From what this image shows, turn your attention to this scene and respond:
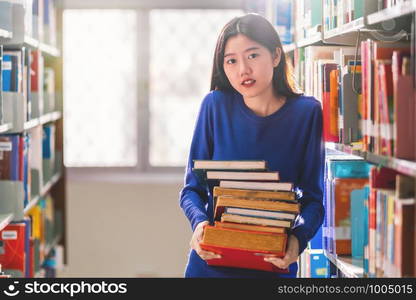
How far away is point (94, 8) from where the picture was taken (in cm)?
417

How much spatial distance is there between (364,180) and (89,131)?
8.45 feet

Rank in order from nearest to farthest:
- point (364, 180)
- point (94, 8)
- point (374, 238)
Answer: point (374, 238) → point (364, 180) → point (94, 8)


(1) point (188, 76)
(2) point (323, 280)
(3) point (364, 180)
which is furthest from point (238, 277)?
(1) point (188, 76)

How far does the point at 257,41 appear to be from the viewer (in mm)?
1812

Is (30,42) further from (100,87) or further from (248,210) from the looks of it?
(248,210)

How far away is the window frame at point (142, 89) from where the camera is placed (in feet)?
13.7

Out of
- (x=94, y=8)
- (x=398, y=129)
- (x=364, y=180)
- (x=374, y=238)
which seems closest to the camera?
(x=398, y=129)

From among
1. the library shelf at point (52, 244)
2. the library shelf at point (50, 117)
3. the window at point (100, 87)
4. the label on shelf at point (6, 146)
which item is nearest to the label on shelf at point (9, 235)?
the label on shelf at point (6, 146)

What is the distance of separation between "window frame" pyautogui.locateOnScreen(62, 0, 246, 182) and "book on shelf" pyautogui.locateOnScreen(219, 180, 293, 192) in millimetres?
2539

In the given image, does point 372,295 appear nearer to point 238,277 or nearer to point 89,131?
point 238,277

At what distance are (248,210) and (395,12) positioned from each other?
1.92 ft

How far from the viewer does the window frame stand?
4164 millimetres

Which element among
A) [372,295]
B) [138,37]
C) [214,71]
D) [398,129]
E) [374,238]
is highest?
[138,37]

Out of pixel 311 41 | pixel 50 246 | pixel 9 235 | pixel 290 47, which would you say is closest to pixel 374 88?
pixel 311 41
